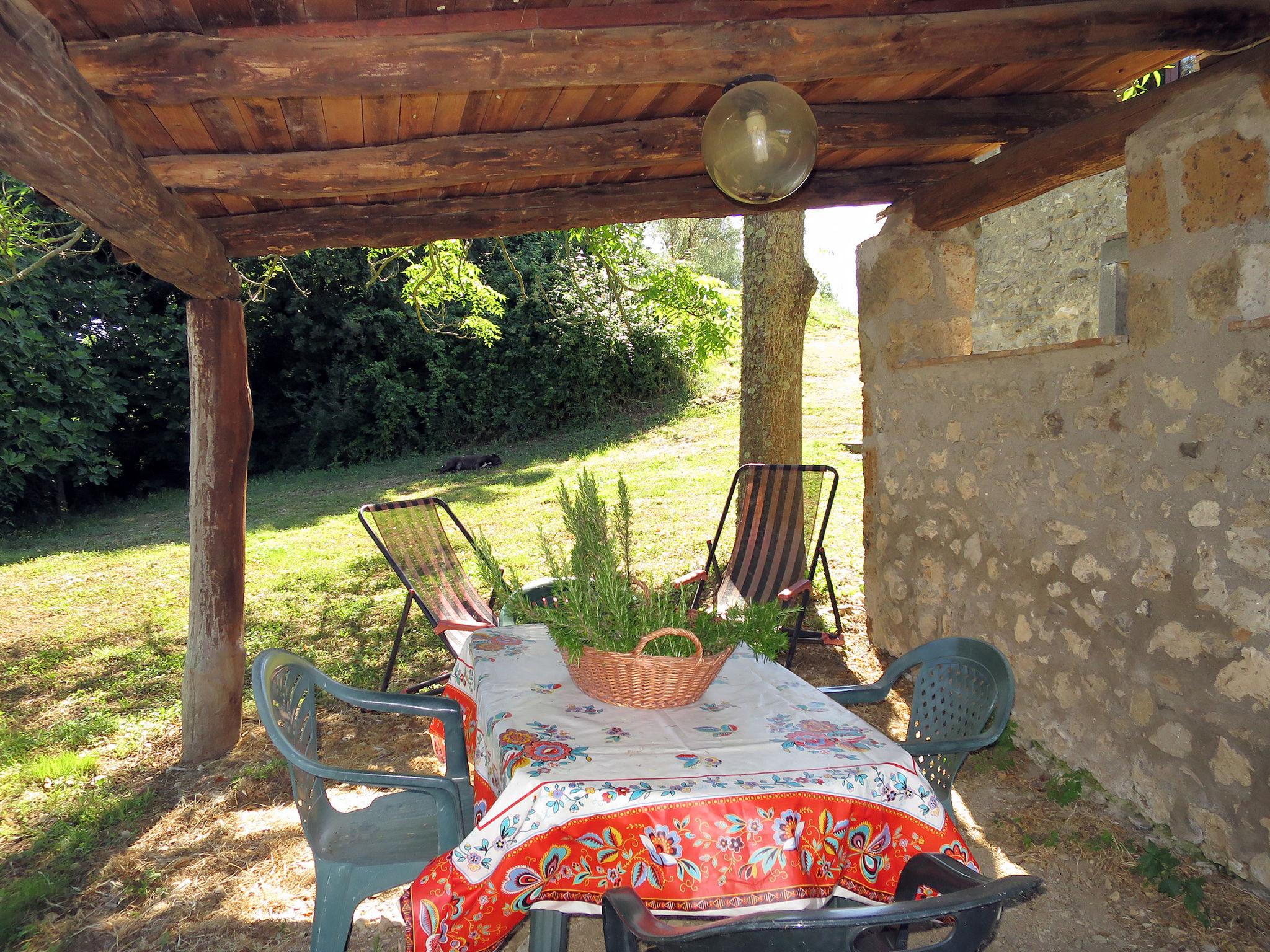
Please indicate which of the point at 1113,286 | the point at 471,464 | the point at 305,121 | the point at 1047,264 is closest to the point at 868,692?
the point at 305,121

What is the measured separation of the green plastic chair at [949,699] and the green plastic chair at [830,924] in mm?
643

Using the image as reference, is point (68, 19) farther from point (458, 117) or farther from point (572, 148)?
point (572, 148)

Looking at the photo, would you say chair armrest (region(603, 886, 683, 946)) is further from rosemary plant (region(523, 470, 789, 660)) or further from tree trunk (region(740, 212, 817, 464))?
tree trunk (region(740, 212, 817, 464))

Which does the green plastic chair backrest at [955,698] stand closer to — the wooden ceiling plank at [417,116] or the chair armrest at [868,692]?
the chair armrest at [868,692]

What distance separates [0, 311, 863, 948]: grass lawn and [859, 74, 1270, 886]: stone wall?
159cm

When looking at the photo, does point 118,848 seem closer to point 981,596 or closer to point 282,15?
point 282,15

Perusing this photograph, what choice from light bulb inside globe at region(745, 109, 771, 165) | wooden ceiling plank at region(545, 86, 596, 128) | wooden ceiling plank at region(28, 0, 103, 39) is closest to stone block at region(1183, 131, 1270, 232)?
light bulb inside globe at region(745, 109, 771, 165)

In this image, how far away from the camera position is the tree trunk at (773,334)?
4832mm

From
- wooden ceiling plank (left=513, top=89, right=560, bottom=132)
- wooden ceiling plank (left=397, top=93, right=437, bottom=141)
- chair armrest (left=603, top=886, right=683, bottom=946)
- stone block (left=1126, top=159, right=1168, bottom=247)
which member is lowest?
chair armrest (left=603, top=886, right=683, bottom=946)

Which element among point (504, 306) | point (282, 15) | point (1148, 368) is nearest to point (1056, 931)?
point (1148, 368)

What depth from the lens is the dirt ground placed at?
215 cm

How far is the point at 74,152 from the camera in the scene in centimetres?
197

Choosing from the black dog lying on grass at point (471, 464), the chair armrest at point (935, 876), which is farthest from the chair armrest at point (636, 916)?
the black dog lying on grass at point (471, 464)

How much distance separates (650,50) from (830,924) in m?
2.08
